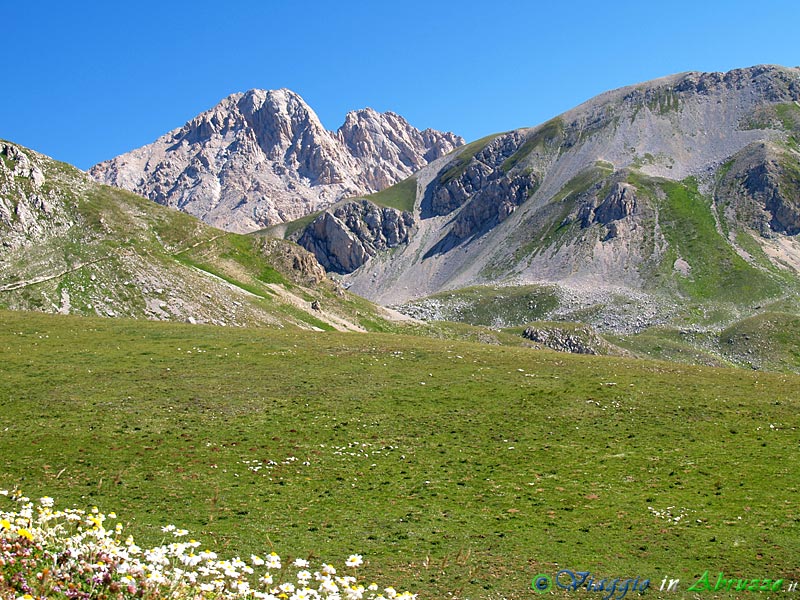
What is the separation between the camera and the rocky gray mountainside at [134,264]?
242 feet

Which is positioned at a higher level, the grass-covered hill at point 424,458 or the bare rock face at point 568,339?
the grass-covered hill at point 424,458

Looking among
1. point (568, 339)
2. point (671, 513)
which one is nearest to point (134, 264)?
point (671, 513)

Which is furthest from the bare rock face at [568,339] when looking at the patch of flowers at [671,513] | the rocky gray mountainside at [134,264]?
the patch of flowers at [671,513]

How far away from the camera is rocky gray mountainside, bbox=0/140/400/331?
73.8 metres

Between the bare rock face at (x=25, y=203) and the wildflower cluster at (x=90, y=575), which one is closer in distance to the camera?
the wildflower cluster at (x=90, y=575)

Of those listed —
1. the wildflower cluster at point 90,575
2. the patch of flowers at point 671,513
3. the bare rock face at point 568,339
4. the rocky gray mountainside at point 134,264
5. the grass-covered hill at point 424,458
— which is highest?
the rocky gray mountainside at point 134,264

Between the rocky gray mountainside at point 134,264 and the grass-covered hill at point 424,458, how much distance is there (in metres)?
31.0

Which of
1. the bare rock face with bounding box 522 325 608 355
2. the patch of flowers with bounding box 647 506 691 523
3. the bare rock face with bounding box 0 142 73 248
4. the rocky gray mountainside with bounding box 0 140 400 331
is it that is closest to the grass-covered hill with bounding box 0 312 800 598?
the patch of flowers with bounding box 647 506 691 523

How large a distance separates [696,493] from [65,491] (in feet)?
72.8

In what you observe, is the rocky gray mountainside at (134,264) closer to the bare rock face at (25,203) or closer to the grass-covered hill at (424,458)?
the bare rock face at (25,203)

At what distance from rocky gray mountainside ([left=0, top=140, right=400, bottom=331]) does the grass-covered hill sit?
31038mm

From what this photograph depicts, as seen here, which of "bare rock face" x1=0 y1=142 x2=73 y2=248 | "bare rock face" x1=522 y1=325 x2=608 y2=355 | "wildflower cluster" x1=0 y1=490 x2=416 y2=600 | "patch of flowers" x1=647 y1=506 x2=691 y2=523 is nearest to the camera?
"wildflower cluster" x1=0 y1=490 x2=416 y2=600

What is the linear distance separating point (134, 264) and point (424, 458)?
222ft

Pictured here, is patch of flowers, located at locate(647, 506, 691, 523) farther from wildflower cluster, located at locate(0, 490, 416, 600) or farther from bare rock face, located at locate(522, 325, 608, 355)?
bare rock face, located at locate(522, 325, 608, 355)
